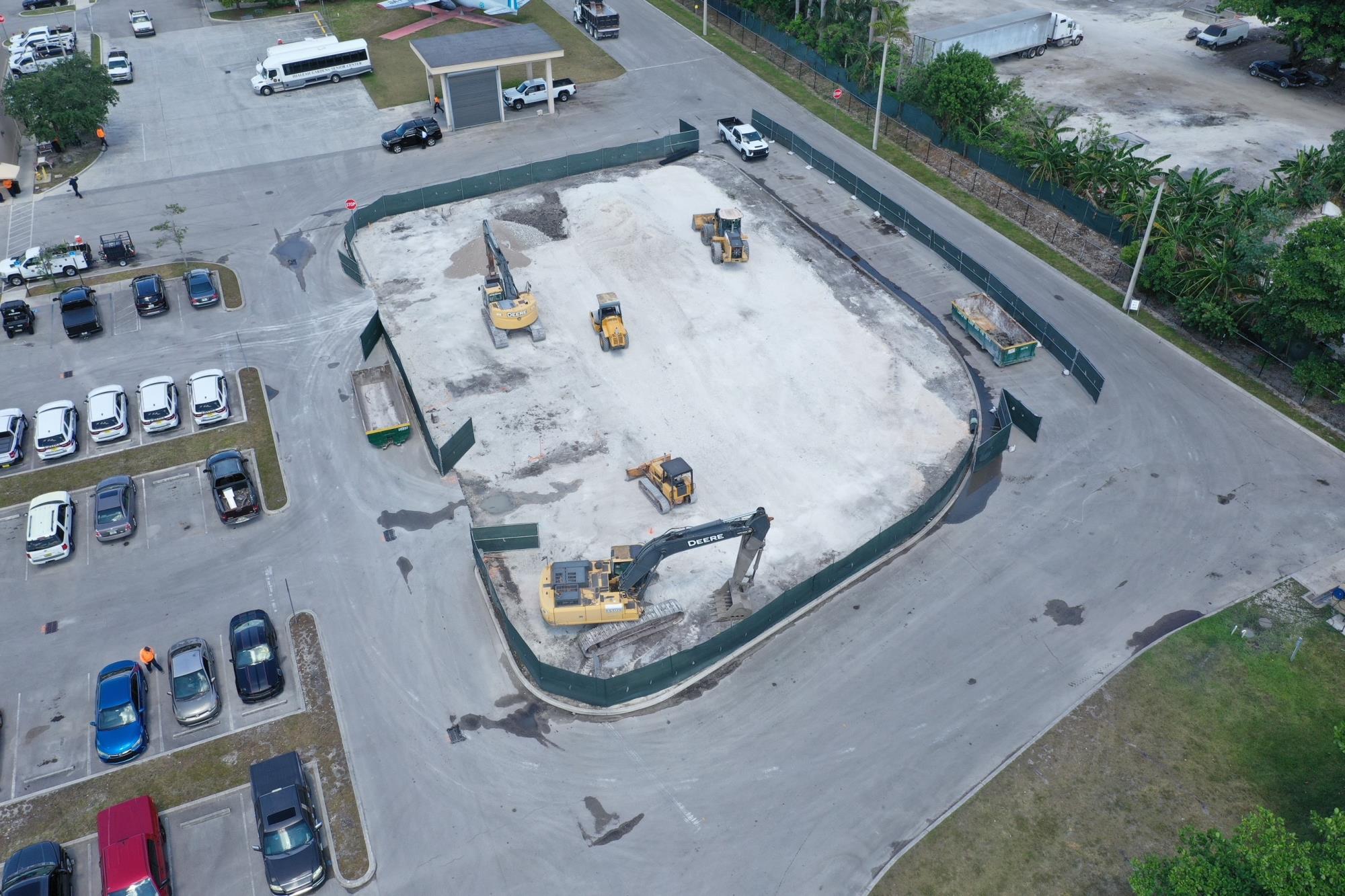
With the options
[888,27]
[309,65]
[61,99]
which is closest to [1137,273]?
[888,27]

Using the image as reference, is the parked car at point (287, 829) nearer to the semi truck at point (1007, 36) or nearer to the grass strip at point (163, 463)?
the grass strip at point (163, 463)

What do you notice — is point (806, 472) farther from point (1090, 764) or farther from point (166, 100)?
point (166, 100)

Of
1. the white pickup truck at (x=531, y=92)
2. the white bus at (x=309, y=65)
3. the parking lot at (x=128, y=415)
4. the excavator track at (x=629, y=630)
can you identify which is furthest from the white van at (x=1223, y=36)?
the parking lot at (x=128, y=415)

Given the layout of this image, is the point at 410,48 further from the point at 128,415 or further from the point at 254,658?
the point at 254,658

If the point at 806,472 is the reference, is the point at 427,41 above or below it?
above

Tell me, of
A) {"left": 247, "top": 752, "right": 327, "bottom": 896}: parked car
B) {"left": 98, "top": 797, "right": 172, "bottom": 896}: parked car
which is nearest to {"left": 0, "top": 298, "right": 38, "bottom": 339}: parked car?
{"left": 98, "top": 797, "right": 172, "bottom": 896}: parked car

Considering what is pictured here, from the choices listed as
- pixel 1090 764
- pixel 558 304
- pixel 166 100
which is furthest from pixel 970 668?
pixel 166 100

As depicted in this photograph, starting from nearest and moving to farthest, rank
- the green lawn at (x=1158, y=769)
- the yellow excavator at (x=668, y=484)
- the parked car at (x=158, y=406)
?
the green lawn at (x=1158, y=769) < the yellow excavator at (x=668, y=484) < the parked car at (x=158, y=406)
